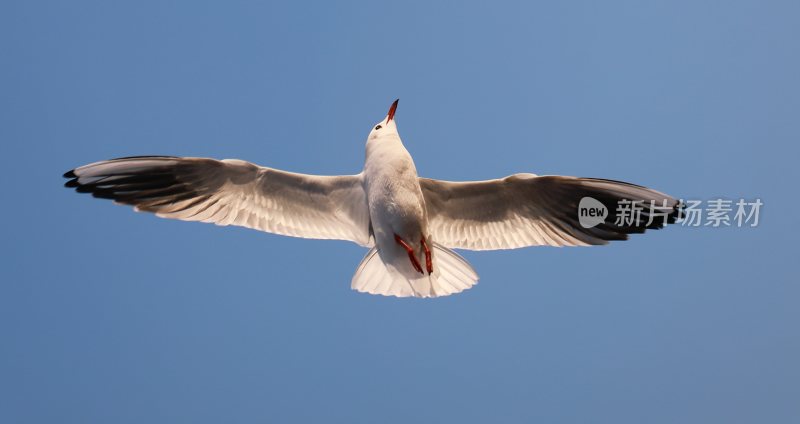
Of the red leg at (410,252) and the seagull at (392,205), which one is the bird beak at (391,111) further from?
the red leg at (410,252)

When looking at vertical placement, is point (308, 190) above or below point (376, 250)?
above

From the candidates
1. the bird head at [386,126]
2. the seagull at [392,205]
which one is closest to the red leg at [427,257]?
the seagull at [392,205]

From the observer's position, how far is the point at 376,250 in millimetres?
3037

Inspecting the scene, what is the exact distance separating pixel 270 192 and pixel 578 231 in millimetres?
1458

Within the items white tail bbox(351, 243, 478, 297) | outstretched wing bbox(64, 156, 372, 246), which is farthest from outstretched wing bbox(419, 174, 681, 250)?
outstretched wing bbox(64, 156, 372, 246)

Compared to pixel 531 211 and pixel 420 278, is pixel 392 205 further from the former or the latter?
pixel 531 211

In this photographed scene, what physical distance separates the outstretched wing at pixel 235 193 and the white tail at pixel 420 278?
8.3 inches

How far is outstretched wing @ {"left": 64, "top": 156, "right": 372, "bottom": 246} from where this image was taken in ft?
9.68

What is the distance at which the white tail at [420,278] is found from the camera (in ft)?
9.41

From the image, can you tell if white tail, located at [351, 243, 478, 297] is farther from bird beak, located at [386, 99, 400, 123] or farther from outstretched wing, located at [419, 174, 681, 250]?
bird beak, located at [386, 99, 400, 123]

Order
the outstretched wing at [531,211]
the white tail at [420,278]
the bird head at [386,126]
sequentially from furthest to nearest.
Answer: the bird head at [386,126]
the outstretched wing at [531,211]
the white tail at [420,278]

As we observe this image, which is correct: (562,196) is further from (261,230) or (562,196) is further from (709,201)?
(261,230)

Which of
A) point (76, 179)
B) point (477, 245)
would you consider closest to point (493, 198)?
point (477, 245)

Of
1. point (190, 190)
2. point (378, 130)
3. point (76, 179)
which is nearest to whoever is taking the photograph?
point (76, 179)
